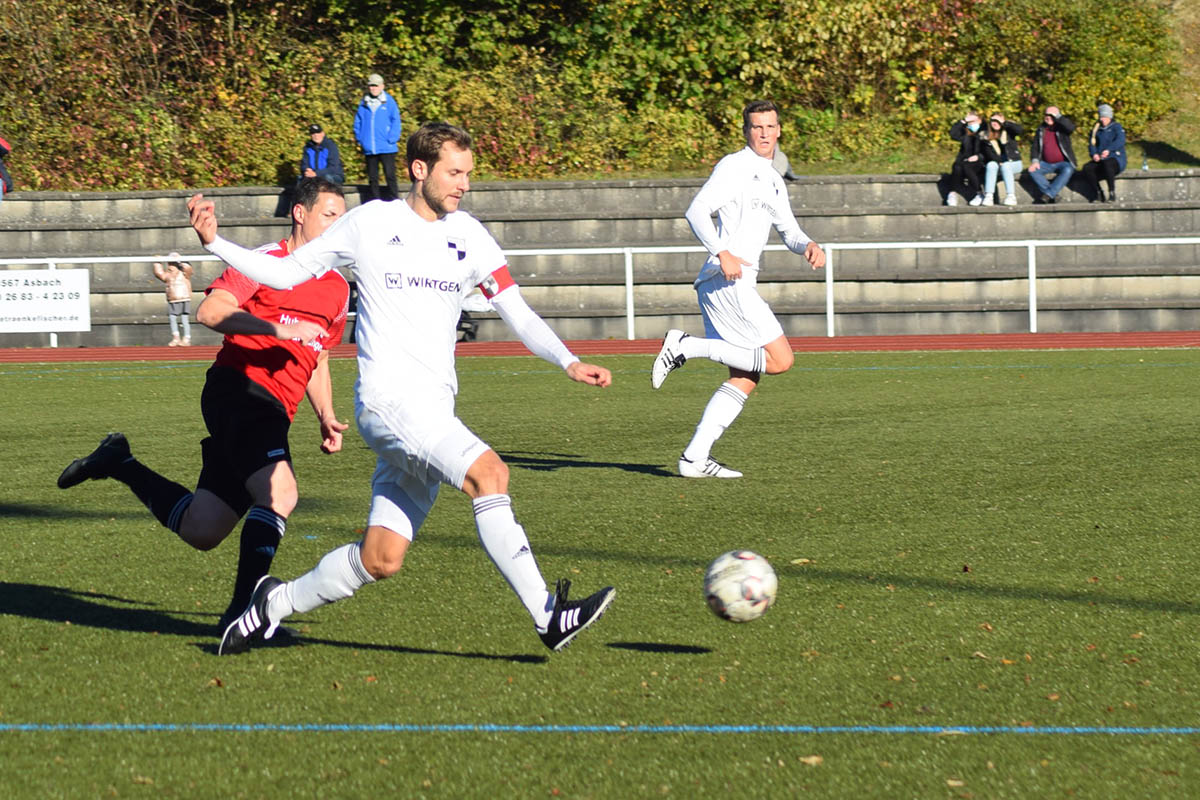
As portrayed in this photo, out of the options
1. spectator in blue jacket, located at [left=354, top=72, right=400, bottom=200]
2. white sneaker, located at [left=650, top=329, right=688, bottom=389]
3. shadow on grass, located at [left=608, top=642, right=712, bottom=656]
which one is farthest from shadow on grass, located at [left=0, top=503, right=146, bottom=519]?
spectator in blue jacket, located at [left=354, top=72, right=400, bottom=200]

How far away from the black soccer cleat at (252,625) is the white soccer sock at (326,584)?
1.2 inches

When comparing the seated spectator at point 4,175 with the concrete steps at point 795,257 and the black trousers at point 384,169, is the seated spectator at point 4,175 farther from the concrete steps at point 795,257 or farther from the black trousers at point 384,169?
the black trousers at point 384,169

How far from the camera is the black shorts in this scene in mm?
5621

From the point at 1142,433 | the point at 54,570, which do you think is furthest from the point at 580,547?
the point at 1142,433

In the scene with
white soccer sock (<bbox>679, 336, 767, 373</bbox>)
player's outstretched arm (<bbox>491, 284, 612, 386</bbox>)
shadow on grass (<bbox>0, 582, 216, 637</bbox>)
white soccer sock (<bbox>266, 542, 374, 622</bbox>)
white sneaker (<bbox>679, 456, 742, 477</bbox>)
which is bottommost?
white sneaker (<bbox>679, 456, 742, 477</bbox>)

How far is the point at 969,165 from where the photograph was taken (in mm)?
23062

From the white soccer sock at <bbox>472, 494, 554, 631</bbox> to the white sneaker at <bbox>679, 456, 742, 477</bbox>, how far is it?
4.26 m

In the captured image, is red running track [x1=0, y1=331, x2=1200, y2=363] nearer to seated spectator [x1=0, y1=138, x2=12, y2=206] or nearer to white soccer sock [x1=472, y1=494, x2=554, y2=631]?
seated spectator [x1=0, y1=138, x2=12, y2=206]

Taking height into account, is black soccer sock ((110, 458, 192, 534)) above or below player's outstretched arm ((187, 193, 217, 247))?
below

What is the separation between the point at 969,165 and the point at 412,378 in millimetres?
19460

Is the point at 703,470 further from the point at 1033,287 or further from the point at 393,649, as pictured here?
the point at 1033,287

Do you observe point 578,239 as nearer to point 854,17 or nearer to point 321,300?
point 854,17

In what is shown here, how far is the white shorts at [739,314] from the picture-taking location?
9.07 metres

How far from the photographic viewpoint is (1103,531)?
7.23 meters
